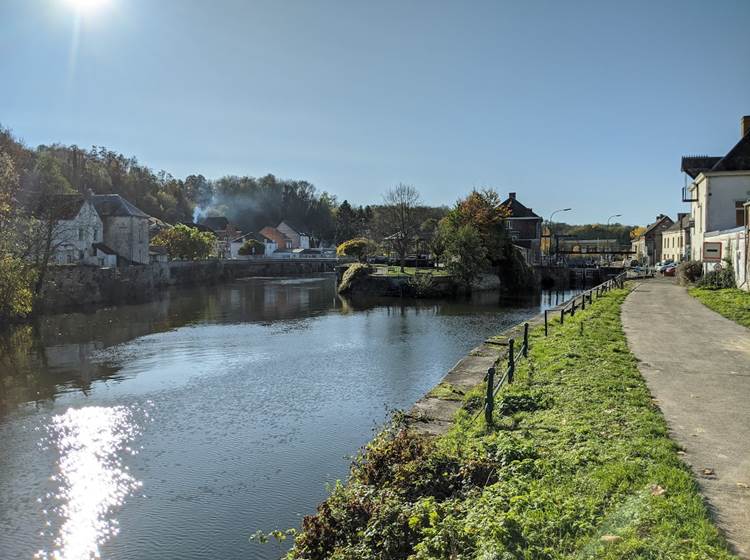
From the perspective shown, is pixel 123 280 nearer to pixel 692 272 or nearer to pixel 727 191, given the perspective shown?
pixel 692 272

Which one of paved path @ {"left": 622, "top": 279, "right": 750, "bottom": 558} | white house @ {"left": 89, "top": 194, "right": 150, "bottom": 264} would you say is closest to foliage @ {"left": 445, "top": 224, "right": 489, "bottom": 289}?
paved path @ {"left": 622, "top": 279, "right": 750, "bottom": 558}

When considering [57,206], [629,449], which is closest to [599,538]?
[629,449]

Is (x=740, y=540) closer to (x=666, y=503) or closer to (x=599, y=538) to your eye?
(x=666, y=503)

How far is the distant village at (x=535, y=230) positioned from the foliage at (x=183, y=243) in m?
1.10

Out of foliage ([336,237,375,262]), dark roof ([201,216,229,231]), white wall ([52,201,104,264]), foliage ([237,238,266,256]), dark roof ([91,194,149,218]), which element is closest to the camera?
white wall ([52,201,104,264])

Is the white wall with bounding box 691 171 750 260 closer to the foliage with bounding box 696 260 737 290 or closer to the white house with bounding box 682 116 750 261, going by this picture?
the white house with bounding box 682 116 750 261

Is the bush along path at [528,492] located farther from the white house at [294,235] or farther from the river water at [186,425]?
the white house at [294,235]

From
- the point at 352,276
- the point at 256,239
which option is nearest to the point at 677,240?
the point at 352,276

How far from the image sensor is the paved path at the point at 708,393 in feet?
17.5

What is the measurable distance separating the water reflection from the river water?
0.03m

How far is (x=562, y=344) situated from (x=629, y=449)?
7997 mm

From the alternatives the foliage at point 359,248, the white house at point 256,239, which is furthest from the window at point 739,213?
the white house at point 256,239

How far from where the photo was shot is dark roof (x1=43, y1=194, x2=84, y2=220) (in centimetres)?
4028

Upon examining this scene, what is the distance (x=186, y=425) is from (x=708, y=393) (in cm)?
1003
